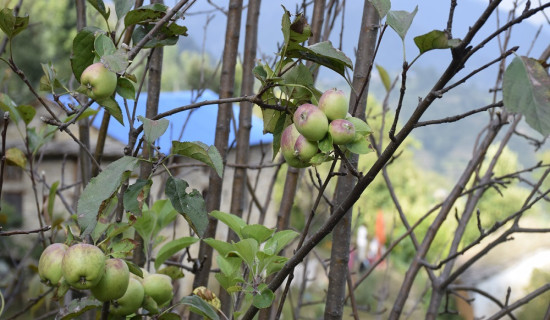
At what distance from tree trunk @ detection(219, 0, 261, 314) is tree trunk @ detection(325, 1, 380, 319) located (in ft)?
0.60

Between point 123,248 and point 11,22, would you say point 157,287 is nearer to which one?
point 123,248

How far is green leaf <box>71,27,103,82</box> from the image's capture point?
41 cm

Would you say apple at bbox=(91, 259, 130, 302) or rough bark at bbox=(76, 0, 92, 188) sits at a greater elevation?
rough bark at bbox=(76, 0, 92, 188)

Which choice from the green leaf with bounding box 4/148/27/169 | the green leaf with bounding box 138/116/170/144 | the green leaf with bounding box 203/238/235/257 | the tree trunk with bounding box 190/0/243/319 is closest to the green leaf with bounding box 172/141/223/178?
the green leaf with bounding box 138/116/170/144

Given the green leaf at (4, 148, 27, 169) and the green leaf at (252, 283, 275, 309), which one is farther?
the green leaf at (4, 148, 27, 169)

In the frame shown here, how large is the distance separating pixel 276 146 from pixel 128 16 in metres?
0.13

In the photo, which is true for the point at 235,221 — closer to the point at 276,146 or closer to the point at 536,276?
the point at 276,146

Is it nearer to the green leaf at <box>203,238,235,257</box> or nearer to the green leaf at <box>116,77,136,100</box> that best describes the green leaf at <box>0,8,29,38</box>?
the green leaf at <box>116,77,136,100</box>

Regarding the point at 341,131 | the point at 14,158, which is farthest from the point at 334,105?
the point at 14,158

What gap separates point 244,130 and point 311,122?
1.57ft

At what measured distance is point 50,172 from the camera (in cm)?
558

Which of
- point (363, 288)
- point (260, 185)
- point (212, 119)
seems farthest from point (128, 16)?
point (363, 288)

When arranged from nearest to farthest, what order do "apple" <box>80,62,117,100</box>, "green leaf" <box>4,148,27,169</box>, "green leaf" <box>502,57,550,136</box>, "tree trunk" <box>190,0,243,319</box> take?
1. "green leaf" <box>502,57,550,136</box>
2. "apple" <box>80,62,117,100</box>
3. "tree trunk" <box>190,0,243,319</box>
4. "green leaf" <box>4,148,27,169</box>

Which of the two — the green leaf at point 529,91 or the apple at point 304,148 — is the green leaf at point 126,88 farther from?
the green leaf at point 529,91
